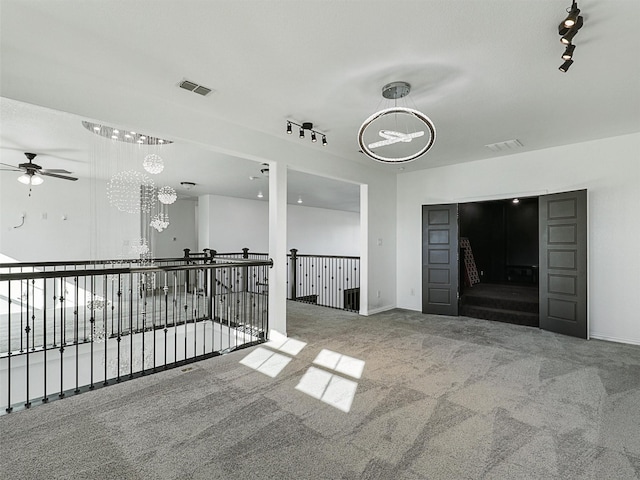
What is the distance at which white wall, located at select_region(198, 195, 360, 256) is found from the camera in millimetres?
9508

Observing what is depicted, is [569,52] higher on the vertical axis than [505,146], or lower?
lower

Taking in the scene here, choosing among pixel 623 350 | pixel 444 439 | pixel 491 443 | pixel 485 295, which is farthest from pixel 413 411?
pixel 485 295

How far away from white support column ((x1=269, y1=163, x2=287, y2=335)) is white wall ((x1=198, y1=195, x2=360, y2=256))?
534 cm

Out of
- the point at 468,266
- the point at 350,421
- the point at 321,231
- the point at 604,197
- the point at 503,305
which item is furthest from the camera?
the point at 321,231

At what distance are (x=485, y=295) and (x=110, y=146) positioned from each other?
693cm

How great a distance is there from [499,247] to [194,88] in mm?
8069

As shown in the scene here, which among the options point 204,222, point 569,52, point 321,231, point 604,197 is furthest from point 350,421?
point 321,231

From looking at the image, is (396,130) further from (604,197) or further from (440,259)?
(604,197)

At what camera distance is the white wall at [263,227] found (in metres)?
9.51

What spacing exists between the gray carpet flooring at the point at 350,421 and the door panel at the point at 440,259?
2148 mm

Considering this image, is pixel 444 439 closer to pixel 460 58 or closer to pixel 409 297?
pixel 460 58

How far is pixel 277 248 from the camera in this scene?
4539mm

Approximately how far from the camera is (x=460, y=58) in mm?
2658

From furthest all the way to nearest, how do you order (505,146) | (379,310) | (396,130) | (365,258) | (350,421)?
(379,310) → (365,258) → (505,146) → (396,130) → (350,421)
